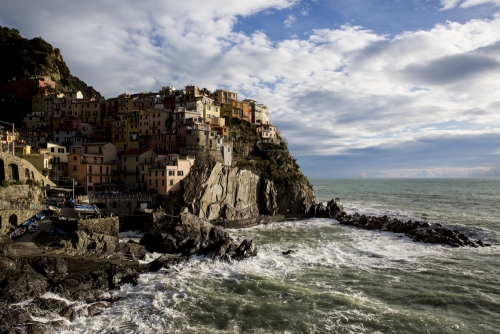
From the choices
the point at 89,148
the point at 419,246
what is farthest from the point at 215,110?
the point at 419,246

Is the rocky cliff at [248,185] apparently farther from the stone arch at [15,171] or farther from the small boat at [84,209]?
the stone arch at [15,171]

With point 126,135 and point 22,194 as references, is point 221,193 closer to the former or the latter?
point 22,194

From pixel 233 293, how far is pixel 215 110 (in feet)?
189

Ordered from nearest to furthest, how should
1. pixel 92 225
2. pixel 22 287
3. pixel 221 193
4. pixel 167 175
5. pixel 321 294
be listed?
pixel 22 287 → pixel 321 294 → pixel 92 225 → pixel 167 175 → pixel 221 193

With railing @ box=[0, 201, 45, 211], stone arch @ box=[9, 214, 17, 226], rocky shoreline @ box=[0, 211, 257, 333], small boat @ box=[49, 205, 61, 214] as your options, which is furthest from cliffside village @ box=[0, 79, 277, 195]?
stone arch @ box=[9, 214, 17, 226]

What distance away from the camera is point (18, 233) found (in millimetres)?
36031

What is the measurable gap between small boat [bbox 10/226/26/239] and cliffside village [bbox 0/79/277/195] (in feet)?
67.3

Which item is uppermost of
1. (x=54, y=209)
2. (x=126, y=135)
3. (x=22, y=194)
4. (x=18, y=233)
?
(x=126, y=135)

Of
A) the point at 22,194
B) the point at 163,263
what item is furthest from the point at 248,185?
the point at 22,194

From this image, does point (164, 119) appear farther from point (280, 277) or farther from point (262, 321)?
point (262, 321)

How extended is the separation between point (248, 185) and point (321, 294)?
121 feet

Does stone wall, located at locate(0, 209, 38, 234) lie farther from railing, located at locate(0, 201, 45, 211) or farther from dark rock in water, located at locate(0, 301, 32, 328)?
dark rock in water, located at locate(0, 301, 32, 328)

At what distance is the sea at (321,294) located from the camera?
22.3 meters

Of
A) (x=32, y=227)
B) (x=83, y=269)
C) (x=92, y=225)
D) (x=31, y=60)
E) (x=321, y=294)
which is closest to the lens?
(x=321, y=294)
